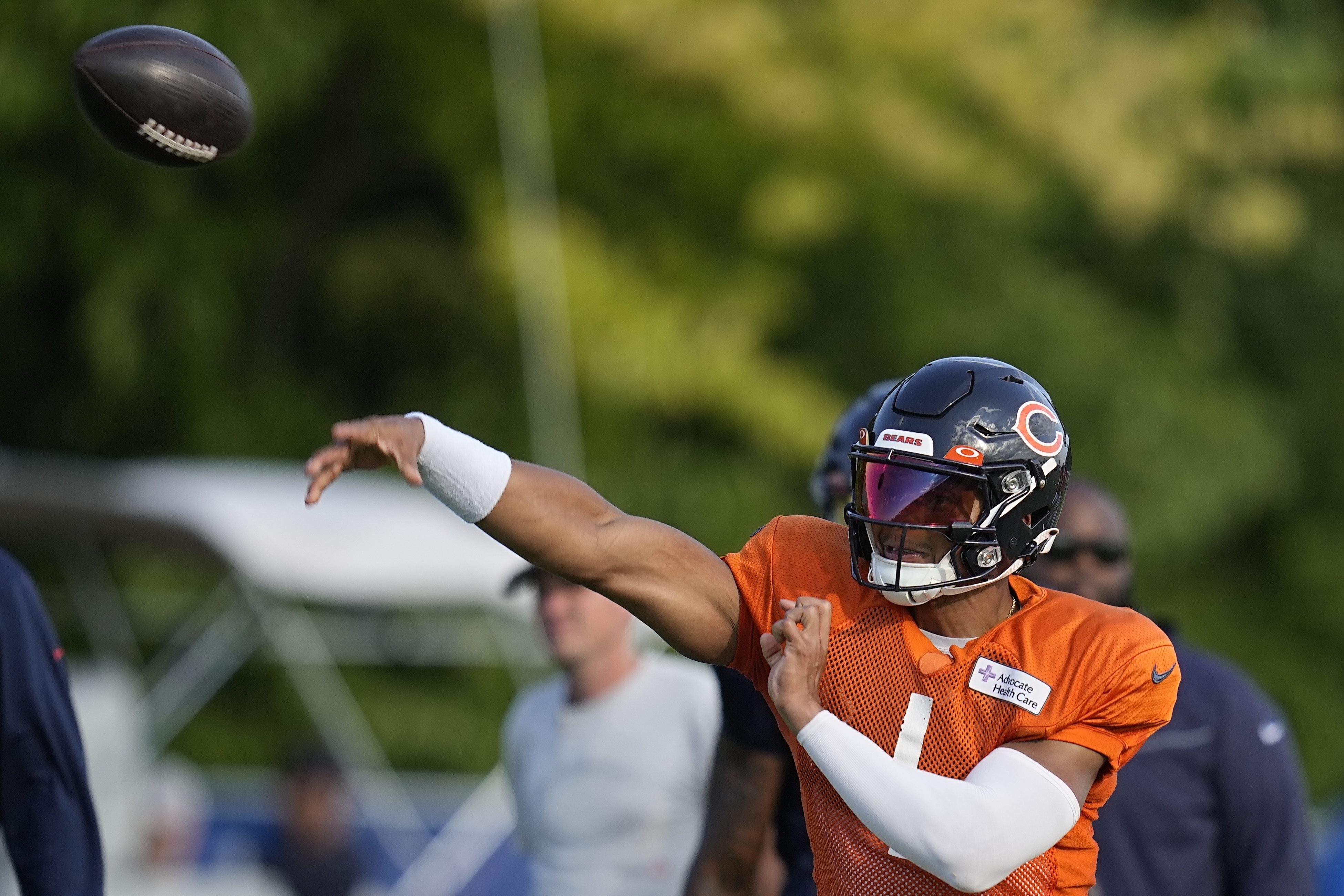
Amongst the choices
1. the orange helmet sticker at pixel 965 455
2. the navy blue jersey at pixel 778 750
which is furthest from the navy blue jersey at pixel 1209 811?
the orange helmet sticker at pixel 965 455

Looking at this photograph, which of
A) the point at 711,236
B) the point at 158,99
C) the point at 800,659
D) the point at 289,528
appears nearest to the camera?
the point at 800,659

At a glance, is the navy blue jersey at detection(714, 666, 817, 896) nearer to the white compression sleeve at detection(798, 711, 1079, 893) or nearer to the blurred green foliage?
the white compression sleeve at detection(798, 711, 1079, 893)

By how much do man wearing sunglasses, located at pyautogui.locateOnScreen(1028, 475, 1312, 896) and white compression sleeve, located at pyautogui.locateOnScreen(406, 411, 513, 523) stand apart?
6.95 feet

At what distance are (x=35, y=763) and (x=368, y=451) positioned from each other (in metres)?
1.48

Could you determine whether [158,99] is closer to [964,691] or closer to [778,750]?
[778,750]

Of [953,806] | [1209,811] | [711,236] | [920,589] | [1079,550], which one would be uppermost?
[920,589]

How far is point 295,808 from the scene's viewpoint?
28.0ft

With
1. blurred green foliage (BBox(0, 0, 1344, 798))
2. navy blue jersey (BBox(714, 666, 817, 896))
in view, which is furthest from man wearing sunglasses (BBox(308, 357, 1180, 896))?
blurred green foliage (BBox(0, 0, 1344, 798))

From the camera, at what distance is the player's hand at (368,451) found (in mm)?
2387

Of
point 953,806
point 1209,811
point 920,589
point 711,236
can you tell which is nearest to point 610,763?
point 1209,811

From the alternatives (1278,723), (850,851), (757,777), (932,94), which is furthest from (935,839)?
(932,94)

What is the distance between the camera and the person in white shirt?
13.5 feet

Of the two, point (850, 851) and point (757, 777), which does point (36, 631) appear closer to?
point (757, 777)

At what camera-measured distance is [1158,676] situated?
263 centimetres
